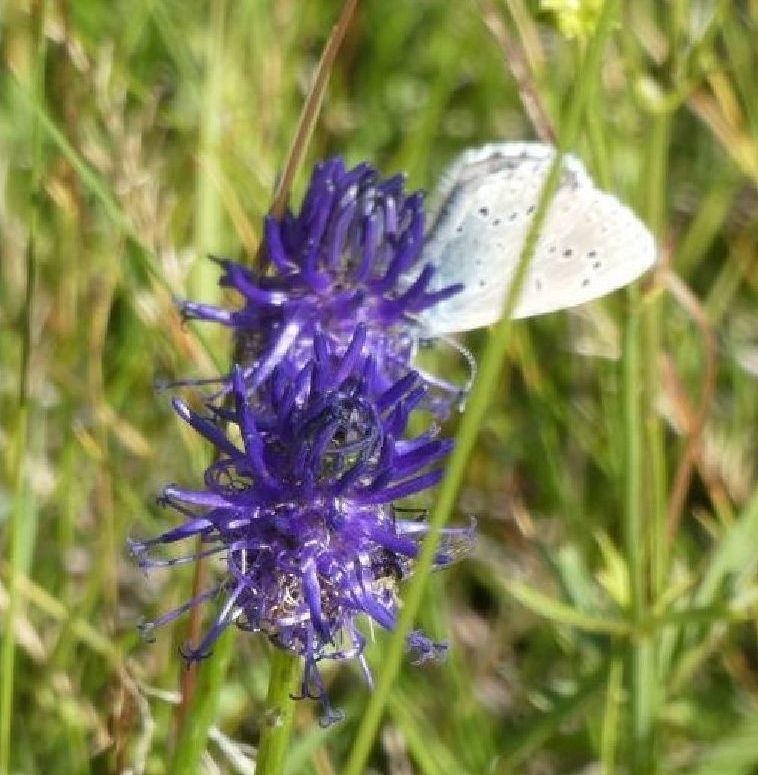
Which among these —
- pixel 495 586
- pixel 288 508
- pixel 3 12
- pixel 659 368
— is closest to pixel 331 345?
pixel 288 508

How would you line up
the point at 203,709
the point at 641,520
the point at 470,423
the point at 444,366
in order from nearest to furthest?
the point at 470,423, the point at 203,709, the point at 641,520, the point at 444,366

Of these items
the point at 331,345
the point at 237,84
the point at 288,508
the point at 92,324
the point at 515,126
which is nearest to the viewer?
the point at 288,508

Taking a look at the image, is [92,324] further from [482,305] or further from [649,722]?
[649,722]

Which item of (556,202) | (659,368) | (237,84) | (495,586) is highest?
(556,202)

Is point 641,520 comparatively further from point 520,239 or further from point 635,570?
point 520,239

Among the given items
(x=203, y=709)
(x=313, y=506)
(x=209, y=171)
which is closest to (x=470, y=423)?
(x=313, y=506)

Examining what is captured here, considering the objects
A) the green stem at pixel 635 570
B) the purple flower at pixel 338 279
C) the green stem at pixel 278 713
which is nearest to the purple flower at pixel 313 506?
the green stem at pixel 278 713

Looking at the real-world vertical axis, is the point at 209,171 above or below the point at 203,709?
above

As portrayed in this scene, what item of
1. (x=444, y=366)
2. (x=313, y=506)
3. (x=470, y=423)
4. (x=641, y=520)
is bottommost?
(x=444, y=366)

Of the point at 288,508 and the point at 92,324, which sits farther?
the point at 92,324
